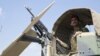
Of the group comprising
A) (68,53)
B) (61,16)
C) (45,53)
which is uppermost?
(61,16)

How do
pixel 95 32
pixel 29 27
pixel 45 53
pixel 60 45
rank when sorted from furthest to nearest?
1. pixel 60 45
2. pixel 45 53
3. pixel 29 27
4. pixel 95 32

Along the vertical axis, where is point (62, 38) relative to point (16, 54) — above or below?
below

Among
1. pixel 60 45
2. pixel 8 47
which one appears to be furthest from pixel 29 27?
pixel 60 45

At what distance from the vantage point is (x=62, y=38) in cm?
776

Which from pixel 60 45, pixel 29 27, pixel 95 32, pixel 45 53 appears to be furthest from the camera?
pixel 60 45

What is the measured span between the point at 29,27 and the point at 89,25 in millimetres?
2108

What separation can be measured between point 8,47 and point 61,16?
171 cm

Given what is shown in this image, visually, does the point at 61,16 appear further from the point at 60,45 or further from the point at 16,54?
the point at 16,54

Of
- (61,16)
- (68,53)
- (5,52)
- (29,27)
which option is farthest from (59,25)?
(5,52)

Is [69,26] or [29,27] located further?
[69,26]

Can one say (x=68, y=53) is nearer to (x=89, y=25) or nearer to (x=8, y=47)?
(x=89, y=25)

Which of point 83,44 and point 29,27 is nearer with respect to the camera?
point 83,44

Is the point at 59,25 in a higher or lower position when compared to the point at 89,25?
higher

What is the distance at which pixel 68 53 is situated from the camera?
7.29m
